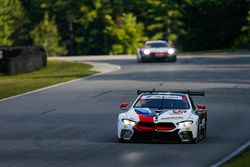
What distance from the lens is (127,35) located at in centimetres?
9169

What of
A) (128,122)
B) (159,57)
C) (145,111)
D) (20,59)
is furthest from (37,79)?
(128,122)

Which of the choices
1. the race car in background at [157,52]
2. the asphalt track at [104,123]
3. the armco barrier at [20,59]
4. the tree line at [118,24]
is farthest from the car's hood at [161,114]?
the tree line at [118,24]

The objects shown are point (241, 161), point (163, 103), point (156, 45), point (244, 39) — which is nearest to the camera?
point (241, 161)

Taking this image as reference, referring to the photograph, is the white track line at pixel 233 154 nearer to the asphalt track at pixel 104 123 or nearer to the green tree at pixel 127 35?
the asphalt track at pixel 104 123

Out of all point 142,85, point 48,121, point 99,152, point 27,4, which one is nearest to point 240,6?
point 27,4

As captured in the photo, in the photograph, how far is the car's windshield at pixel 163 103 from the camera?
63.7 feet

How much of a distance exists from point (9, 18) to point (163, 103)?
78144 millimetres

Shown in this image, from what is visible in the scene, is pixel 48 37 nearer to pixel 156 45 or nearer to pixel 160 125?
pixel 156 45

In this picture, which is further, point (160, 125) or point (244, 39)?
point (244, 39)

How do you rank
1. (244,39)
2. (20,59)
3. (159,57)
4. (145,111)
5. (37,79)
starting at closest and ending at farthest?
1. (145,111)
2. (37,79)
3. (20,59)
4. (159,57)
5. (244,39)

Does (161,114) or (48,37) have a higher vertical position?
(161,114)

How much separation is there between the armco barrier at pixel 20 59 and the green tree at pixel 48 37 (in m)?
37.6

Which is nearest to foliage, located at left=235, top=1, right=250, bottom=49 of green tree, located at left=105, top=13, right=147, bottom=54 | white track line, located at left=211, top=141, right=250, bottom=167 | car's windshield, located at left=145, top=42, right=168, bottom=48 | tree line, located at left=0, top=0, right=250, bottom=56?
tree line, located at left=0, top=0, right=250, bottom=56

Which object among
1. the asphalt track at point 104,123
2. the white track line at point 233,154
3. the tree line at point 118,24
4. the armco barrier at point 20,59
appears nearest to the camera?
the white track line at point 233,154
